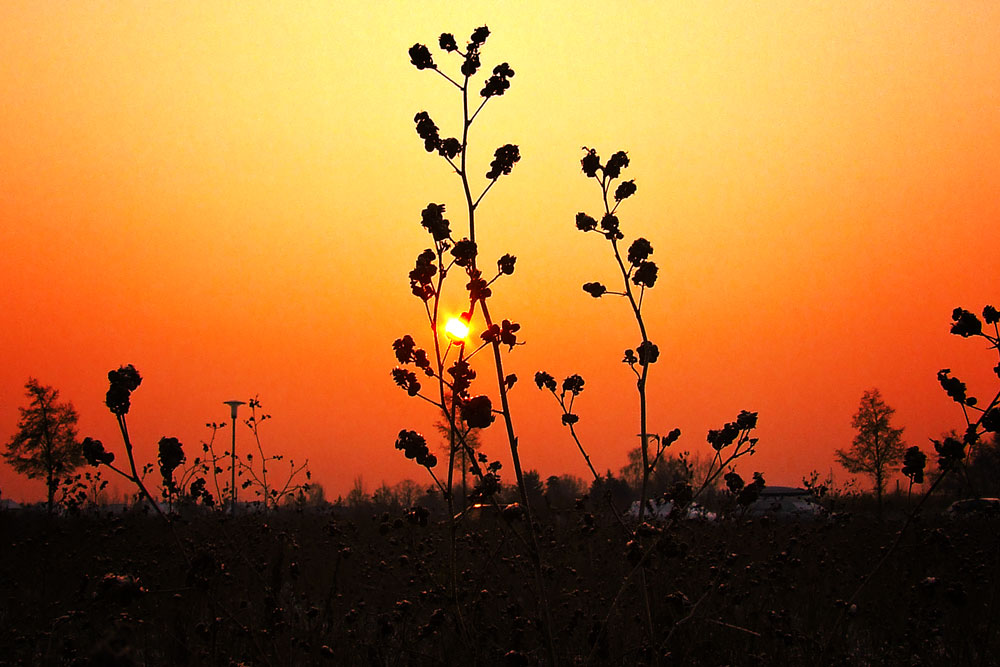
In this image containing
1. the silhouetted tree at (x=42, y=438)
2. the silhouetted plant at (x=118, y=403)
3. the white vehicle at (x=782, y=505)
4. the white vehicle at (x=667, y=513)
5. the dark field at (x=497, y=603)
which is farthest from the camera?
the silhouetted tree at (x=42, y=438)

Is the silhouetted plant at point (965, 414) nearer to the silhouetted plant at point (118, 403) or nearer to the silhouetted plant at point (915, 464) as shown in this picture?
the silhouetted plant at point (915, 464)

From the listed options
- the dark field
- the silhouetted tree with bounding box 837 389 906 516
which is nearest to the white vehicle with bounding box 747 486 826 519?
the dark field

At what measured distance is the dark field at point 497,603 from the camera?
440 cm

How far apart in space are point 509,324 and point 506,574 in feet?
25.3

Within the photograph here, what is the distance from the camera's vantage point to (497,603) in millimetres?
8492

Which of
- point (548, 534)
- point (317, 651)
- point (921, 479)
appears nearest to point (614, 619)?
point (548, 534)

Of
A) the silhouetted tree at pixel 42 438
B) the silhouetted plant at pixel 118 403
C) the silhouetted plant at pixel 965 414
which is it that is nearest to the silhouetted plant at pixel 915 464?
the silhouetted plant at pixel 965 414

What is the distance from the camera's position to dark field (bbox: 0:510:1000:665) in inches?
173

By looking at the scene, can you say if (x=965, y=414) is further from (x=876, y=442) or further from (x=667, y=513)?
(x=876, y=442)

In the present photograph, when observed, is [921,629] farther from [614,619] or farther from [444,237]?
[444,237]

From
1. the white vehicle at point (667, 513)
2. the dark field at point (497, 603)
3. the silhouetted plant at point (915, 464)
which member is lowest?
the dark field at point (497, 603)

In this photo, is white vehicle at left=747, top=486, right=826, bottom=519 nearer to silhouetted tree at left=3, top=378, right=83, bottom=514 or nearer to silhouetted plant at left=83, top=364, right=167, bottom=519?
silhouetted plant at left=83, top=364, right=167, bottom=519

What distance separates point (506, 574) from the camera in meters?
10.9

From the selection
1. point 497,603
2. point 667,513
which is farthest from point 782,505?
point 497,603
